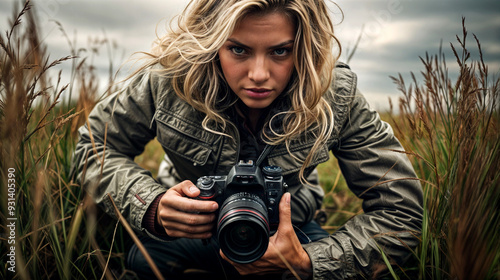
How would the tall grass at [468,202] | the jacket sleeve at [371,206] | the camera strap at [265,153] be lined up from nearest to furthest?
1. the tall grass at [468,202]
2. the jacket sleeve at [371,206]
3. the camera strap at [265,153]

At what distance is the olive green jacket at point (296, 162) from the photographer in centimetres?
145

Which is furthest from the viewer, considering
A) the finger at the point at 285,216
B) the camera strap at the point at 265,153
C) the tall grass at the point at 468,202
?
the camera strap at the point at 265,153

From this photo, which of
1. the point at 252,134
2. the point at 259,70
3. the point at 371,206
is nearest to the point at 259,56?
the point at 259,70

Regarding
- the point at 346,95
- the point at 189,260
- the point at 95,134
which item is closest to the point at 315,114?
the point at 346,95

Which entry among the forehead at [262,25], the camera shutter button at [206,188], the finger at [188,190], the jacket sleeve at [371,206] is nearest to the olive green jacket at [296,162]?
the jacket sleeve at [371,206]

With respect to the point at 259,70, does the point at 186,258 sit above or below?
below

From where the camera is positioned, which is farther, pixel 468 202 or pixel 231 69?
pixel 231 69

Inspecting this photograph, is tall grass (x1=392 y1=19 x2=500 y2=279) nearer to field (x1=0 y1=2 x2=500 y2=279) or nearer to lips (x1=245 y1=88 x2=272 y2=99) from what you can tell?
field (x1=0 y1=2 x2=500 y2=279)

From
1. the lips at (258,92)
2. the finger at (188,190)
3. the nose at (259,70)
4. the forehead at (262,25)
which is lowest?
the finger at (188,190)

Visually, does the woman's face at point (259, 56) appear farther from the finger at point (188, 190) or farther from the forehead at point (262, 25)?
the finger at point (188, 190)

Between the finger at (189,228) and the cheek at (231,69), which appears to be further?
the cheek at (231,69)

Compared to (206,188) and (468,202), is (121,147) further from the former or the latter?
(468,202)

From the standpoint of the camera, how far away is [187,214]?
4.35 ft

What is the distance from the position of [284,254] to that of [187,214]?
40cm
